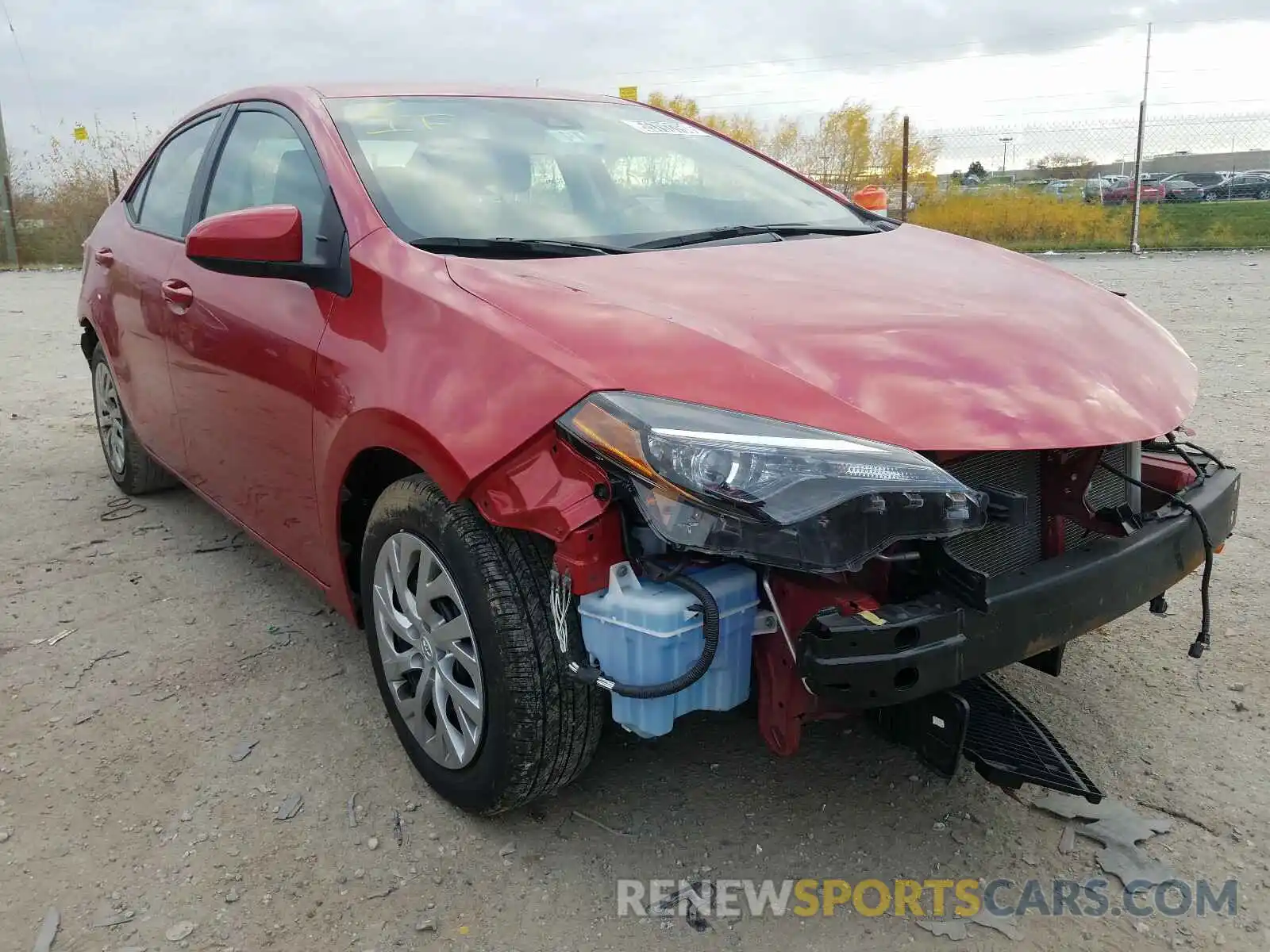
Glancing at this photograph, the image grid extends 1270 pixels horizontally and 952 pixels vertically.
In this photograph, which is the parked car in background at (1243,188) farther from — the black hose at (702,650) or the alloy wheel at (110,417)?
the black hose at (702,650)

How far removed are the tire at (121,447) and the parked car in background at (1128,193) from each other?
1652 cm

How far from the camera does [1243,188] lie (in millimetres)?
25359

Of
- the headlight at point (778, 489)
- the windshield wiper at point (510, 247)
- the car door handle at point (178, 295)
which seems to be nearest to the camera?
the headlight at point (778, 489)

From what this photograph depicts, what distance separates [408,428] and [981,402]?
111 cm

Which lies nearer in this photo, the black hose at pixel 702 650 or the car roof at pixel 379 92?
the black hose at pixel 702 650

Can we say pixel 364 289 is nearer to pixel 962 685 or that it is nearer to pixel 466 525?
pixel 466 525

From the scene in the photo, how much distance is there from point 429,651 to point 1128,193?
58.3 ft

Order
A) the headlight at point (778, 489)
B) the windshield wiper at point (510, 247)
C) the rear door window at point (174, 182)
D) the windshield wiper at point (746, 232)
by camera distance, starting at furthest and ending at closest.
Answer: the rear door window at point (174, 182)
the windshield wiper at point (746, 232)
the windshield wiper at point (510, 247)
the headlight at point (778, 489)

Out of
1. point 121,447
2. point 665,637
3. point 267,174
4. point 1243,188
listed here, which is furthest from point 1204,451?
point 1243,188

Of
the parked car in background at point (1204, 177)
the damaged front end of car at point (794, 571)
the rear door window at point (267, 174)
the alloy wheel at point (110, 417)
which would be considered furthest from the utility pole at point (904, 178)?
the damaged front end of car at point (794, 571)

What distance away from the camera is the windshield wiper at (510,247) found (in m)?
2.28

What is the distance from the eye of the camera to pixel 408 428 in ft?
6.74

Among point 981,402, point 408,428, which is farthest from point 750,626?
point 408,428

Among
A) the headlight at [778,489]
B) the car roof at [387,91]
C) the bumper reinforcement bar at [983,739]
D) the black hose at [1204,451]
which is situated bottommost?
the bumper reinforcement bar at [983,739]
